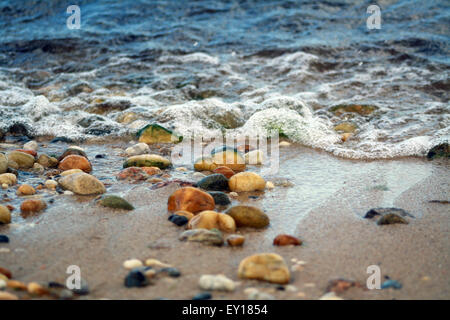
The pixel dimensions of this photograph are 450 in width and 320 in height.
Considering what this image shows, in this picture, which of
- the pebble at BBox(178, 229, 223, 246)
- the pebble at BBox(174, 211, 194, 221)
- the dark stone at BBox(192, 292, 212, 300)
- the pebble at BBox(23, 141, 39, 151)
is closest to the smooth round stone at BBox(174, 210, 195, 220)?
the pebble at BBox(174, 211, 194, 221)

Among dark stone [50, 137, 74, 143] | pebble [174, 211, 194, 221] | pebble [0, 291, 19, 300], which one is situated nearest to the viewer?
pebble [0, 291, 19, 300]

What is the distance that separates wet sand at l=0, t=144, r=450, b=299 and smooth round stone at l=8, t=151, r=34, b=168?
0.30m

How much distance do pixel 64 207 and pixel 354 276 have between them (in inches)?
57.3

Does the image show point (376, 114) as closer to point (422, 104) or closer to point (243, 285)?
point (422, 104)

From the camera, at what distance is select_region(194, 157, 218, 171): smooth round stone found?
2896 millimetres

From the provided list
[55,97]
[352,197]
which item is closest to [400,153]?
[352,197]

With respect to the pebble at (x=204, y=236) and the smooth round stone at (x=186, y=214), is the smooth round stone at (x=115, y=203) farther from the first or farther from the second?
the pebble at (x=204, y=236)

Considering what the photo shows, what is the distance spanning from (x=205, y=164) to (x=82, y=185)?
2.82 ft

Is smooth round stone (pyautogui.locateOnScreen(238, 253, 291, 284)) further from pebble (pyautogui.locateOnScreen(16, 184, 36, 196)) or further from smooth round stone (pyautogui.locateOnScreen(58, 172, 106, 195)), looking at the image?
pebble (pyautogui.locateOnScreen(16, 184, 36, 196))

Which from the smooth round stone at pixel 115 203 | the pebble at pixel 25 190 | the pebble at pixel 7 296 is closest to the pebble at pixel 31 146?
the pebble at pixel 25 190

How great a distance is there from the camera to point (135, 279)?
4.81 ft

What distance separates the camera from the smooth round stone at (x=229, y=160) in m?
2.90

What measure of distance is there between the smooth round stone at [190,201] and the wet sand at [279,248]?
0.26ft

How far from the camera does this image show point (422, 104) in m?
4.55
